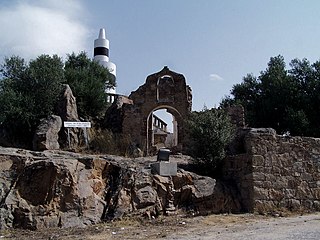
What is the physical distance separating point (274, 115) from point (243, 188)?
37.3ft

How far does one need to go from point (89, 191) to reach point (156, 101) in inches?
421

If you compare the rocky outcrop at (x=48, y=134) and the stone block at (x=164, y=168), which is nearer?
the stone block at (x=164, y=168)

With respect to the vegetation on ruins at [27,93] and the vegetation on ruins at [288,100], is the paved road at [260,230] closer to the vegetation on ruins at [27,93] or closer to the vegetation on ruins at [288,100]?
the vegetation on ruins at [27,93]

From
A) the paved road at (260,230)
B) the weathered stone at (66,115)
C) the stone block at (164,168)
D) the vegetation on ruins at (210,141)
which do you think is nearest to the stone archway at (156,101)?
the weathered stone at (66,115)

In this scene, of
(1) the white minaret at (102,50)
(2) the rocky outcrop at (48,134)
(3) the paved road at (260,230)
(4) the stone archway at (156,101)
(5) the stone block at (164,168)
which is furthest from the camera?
(1) the white minaret at (102,50)

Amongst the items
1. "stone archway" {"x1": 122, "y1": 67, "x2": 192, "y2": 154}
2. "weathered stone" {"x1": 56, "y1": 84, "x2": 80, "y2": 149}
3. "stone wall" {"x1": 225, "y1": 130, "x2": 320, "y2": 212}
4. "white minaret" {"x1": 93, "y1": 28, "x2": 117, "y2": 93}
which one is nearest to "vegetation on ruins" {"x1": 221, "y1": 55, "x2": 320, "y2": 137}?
"stone archway" {"x1": 122, "y1": 67, "x2": 192, "y2": 154}

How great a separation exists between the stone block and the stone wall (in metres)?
2.08

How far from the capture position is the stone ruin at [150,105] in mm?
19844

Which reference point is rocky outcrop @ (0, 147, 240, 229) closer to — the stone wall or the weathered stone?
the stone wall

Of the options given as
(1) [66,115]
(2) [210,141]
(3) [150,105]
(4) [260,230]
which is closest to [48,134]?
(1) [66,115]

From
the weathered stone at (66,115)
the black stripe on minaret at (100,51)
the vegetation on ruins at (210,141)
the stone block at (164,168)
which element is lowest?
the stone block at (164,168)

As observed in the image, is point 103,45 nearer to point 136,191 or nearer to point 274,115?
point 274,115

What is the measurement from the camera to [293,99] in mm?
22234

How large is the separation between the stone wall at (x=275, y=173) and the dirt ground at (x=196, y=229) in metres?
1.09
